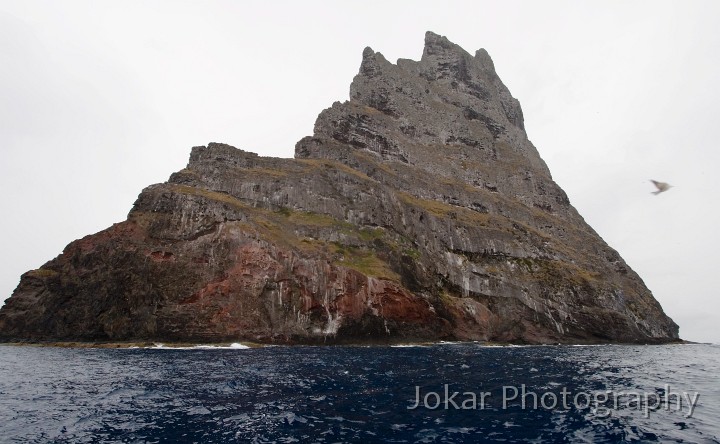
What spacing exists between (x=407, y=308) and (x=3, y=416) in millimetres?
61469

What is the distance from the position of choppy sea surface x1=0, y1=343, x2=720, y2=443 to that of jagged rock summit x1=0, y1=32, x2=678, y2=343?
32.2 meters

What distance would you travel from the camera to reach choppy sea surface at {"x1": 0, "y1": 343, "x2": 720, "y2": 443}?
1655 cm

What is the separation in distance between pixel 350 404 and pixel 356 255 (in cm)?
6192

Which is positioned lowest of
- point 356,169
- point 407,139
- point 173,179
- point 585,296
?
point 585,296

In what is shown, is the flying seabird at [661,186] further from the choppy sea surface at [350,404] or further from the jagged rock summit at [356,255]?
the jagged rock summit at [356,255]

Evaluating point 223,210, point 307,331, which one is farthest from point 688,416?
point 223,210

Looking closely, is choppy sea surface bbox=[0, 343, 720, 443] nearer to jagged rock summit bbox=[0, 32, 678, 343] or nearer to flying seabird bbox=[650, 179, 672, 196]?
flying seabird bbox=[650, 179, 672, 196]

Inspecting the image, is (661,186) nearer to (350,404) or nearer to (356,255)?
(350,404)

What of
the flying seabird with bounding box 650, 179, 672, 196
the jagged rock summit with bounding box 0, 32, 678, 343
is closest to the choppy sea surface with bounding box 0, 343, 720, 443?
the flying seabird with bounding box 650, 179, 672, 196

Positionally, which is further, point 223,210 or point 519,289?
point 519,289

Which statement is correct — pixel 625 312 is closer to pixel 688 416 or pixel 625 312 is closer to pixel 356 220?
pixel 356 220

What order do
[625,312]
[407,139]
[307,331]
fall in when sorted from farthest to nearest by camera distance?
[407,139] < [625,312] < [307,331]

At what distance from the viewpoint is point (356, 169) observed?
117688 mm

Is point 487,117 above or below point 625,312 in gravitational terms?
above
